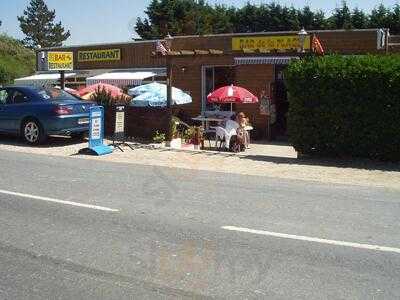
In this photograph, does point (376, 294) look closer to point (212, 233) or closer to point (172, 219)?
point (212, 233)

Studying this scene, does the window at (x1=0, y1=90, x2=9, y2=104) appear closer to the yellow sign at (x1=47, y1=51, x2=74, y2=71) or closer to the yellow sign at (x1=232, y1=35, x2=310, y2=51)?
the yellow sign at (x1=47, y1=51, x2=74, y2=71)

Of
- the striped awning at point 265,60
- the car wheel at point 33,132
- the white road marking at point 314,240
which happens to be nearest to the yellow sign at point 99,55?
the striped awning at point 265,60

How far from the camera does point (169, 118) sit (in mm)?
16188

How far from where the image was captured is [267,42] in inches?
810

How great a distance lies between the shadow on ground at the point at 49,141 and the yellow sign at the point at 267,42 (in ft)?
24.0

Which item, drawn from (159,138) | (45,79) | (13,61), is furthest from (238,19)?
(159,138)

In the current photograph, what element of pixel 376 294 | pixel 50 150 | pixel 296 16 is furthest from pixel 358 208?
pixel 296 16

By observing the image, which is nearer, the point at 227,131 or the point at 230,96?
the point at 227,131

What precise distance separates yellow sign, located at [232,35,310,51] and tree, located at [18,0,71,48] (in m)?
75.3

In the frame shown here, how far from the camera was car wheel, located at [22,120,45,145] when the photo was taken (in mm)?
15125

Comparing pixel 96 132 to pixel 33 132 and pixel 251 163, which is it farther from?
pixel 251 163

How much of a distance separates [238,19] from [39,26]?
4144 cm

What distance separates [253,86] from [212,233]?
585 inches

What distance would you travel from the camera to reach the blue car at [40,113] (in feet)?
48.7
